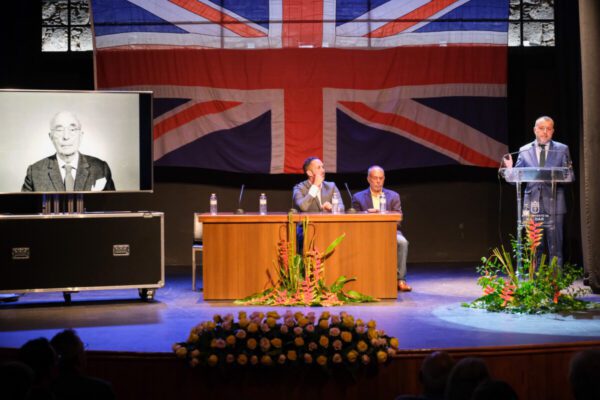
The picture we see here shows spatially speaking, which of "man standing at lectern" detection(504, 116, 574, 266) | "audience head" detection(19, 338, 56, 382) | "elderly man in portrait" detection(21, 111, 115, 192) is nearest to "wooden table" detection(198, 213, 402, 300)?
"elderly man in portrait" detection(21, 111, 115, 192)

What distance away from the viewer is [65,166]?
7039mm

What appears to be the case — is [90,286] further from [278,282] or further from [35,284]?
[278,282]

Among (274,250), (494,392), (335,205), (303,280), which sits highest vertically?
(335,205)

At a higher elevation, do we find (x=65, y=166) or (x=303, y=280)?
(x=65, y=166)

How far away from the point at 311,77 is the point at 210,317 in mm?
3595

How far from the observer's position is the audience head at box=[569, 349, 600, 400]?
2.45 metres

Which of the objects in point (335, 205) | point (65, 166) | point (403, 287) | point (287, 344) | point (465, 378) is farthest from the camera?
point (403, 287)

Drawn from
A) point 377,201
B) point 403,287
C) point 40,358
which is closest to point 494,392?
point 40,358

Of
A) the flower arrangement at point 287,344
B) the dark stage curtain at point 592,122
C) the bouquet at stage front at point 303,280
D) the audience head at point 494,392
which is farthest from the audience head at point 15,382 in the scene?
the dark stage curtain at point 592,122

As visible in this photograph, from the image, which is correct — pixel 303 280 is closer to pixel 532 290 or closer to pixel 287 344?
pixel 532 290

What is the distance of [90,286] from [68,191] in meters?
0.87

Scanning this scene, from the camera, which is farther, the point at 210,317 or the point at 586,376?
the point at 210,317

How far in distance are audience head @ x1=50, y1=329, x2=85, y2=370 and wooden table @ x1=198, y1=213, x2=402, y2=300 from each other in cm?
378

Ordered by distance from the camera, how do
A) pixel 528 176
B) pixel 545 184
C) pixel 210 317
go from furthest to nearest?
pixel 545 184, pixel 528 176, pixel 210 317
